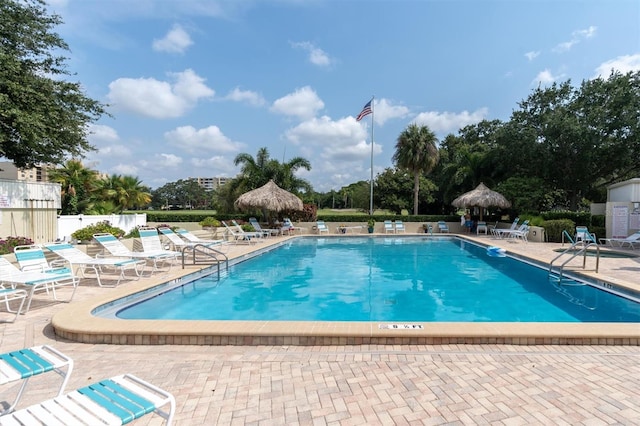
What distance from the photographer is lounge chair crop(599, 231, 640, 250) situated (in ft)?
44.1

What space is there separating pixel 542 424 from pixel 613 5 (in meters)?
12.8

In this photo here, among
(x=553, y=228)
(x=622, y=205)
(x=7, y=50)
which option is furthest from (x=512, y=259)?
(x=7, y=50)

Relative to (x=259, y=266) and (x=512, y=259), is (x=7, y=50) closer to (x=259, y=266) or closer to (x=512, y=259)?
(x=259, y=266)

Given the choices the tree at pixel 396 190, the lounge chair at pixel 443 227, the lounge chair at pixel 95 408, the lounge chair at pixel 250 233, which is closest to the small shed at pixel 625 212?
the lounge chair at pixel 443 227

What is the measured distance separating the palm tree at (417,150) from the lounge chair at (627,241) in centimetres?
1167

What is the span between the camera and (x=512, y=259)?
11.9m

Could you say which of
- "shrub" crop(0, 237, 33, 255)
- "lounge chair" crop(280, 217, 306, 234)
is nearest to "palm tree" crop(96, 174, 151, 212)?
"lounge chair" crop(280, 217, 306, 234)

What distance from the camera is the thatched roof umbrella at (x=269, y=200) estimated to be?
733 inches

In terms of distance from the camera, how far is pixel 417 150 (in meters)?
25.2

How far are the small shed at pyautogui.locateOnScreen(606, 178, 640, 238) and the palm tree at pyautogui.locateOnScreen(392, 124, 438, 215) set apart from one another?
11258 mm

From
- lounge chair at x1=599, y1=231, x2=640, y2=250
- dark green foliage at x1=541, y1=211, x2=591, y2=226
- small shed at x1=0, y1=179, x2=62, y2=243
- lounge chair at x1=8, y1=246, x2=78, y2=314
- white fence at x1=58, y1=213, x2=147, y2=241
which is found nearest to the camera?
lounge chair at x1=8, y1=246, x2=78, y2=314

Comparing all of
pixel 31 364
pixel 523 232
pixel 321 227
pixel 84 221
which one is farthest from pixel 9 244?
pixel 523 232

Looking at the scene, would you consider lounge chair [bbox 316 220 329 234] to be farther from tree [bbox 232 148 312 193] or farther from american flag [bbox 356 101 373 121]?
american flag [bbox 356 101 373 121]

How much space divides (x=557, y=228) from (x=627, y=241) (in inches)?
111
